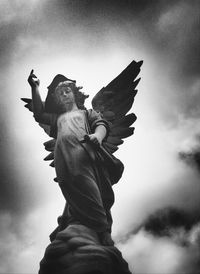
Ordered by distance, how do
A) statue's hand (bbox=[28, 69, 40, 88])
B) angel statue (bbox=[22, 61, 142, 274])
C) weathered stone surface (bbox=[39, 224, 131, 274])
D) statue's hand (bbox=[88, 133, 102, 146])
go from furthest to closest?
statue's hand (bbox=[28, 69, 40, 88]) < statue's hand (bbox=[88, 133, 102, 146]) < angel statue (bbox=[22, 61, 142, 274]) < weathered stone surface (bbox=[39, 224, 131, 274])

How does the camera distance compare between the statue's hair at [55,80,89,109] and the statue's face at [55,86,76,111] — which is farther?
the statue's hair at [55,80,89,109]

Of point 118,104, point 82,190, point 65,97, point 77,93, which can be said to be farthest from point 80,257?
point 118,104

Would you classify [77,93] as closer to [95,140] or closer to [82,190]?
[95,140]

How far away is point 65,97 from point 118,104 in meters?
1.35

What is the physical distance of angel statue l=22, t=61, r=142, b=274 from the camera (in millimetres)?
6078

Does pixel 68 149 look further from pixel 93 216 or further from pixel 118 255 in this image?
pixel 118 255

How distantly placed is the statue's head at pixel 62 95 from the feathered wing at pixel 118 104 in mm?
457

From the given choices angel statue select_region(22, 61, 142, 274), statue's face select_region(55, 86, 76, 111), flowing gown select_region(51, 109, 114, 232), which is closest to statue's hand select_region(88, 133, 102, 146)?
angel statue select_region(22, 61, 142, 274)

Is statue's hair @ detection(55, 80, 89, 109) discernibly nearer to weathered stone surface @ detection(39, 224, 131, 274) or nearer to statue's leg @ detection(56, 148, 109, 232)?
statue's leg @ detection(56, 148, 109, 232)

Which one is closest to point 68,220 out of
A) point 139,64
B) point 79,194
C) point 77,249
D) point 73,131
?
point 79,194

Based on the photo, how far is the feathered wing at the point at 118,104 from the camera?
906 centimetres

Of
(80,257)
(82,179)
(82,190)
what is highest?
(82,179)

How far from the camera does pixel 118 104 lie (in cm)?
951

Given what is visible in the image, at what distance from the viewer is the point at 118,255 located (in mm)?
6223
